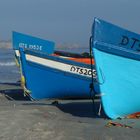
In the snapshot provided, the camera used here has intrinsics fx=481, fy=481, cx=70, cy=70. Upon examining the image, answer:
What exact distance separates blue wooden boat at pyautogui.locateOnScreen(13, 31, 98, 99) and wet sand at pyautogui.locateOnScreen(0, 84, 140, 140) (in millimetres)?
1963

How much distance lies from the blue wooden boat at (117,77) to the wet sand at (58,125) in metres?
0.28

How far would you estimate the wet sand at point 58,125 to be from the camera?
6.55 metres

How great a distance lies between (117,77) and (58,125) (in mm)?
1456

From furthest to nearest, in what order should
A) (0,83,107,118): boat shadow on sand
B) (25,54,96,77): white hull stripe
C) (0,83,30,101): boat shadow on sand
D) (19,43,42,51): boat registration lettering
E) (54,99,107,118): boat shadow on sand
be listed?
(19,43,42,51): boat registration lettering, (0,83,30,101): boat shadow on sand, (25,54,96,77): white hull stripe, (0,83,107,118): boat shadow on sand, (54,99,107,118): boat shadow on sand

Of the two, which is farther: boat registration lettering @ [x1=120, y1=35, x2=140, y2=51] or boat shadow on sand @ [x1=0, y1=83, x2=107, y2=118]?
boat shadow on sand @ [x1=0, y1=83, x2=107, y2=118]

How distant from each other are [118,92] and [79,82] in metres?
3.31

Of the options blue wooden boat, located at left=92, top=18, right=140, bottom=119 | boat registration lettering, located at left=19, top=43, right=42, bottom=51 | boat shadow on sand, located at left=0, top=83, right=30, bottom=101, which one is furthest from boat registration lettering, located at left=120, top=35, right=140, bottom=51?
boat registration lettering, located at left=19, top=43, right=42, bottom=51

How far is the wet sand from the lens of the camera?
6.55m

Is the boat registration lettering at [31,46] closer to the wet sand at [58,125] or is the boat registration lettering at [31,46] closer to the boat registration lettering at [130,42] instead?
the wet sand at [58,125]

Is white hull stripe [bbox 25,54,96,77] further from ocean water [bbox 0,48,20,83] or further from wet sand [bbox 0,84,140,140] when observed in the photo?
ocean water [bbox 0,48,20,83]

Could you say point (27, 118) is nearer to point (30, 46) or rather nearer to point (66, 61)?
point (66, 61)

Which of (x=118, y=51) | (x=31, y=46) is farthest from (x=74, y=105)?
(x=31, y=46)

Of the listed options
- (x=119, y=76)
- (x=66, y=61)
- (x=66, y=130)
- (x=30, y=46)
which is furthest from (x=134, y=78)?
(x=30, y=46)

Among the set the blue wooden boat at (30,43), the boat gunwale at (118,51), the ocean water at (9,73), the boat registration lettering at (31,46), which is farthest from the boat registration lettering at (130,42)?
the ocean water at (9,73)
